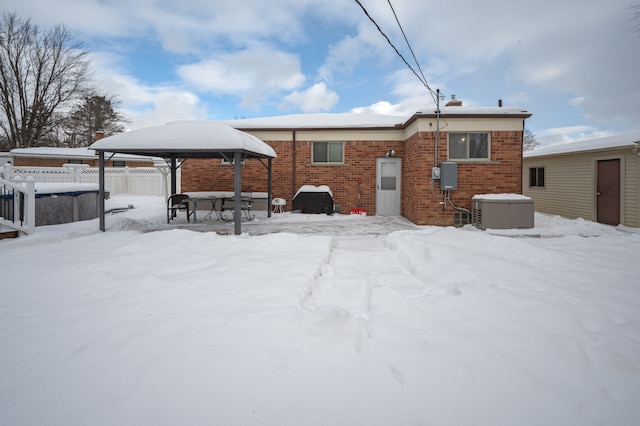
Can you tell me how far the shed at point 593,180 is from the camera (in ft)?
34.9

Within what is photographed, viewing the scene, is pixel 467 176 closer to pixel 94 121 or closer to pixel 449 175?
pixel 449 175

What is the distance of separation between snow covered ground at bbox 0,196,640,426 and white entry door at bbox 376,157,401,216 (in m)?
7.40

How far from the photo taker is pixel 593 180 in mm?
12008

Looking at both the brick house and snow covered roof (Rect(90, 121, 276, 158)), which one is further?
the brick house

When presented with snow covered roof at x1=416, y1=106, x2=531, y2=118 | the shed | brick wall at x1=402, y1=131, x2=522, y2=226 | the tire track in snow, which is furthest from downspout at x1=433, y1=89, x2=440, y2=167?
the shed

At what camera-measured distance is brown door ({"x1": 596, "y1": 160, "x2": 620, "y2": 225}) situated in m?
11.2

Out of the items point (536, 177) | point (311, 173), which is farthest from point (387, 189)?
point (536, 177)

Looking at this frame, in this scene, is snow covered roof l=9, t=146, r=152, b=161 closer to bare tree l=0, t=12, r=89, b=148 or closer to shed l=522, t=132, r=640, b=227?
bare tree l=0, t=12, r=89, b=148

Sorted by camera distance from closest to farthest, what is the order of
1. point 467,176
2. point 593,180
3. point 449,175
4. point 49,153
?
point 449,175 < point 467,176 < point 593,180 < point 49,153

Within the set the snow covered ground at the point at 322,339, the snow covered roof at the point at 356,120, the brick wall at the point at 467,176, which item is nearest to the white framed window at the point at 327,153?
the snow covered roof at the point at 356,120

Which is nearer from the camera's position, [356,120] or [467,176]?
[467,176]

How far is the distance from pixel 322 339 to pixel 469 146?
9.77 m

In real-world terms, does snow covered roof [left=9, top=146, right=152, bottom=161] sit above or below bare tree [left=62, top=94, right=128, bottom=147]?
below

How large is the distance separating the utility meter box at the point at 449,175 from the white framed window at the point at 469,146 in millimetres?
639
